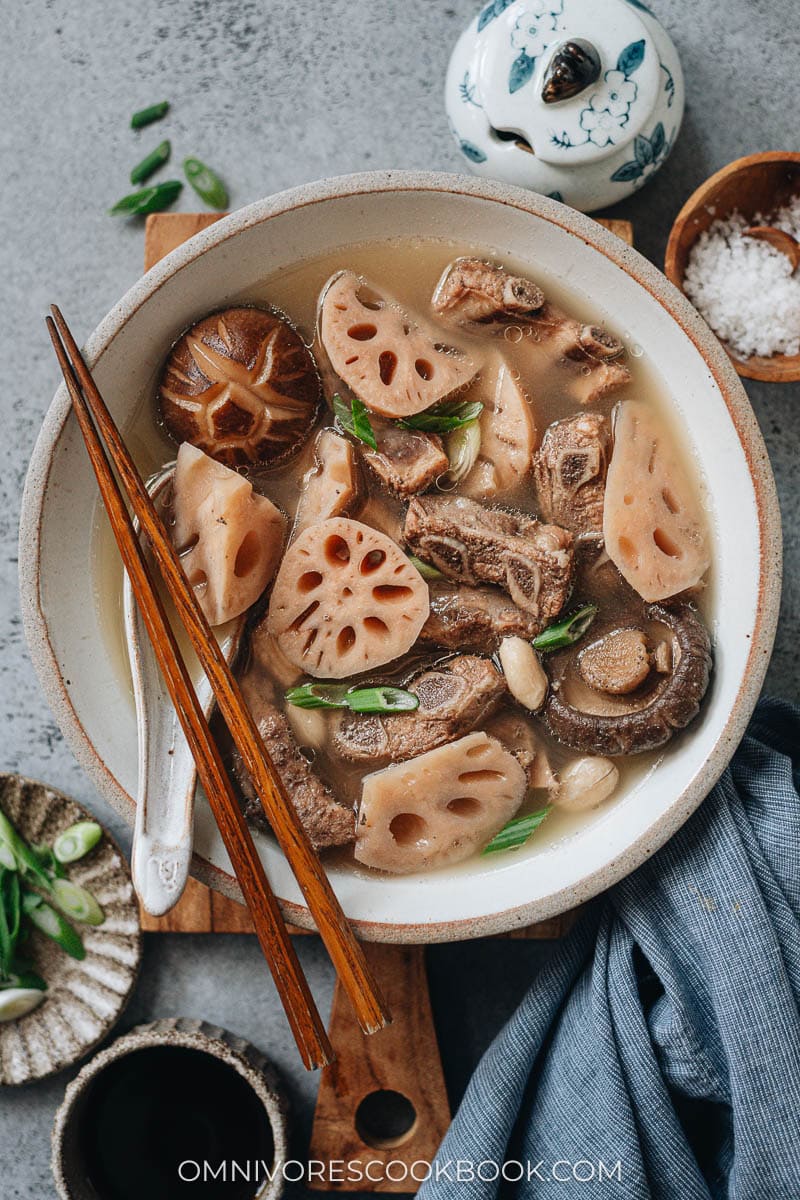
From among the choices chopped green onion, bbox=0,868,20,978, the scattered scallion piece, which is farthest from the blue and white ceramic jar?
the scattered scallion piece

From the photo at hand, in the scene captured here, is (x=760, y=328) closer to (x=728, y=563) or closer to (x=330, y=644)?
(x=728, y=563)

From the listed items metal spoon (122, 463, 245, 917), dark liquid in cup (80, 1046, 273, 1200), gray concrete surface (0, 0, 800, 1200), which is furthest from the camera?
gray concrete surface (0, 0, 800, 1200)

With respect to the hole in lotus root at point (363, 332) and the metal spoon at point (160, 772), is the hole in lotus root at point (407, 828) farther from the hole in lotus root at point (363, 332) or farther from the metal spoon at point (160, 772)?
the hole in lotus root at point (363, 332)

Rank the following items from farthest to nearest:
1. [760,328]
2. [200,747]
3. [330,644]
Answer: [760,328] → [330,644] → [200,747]

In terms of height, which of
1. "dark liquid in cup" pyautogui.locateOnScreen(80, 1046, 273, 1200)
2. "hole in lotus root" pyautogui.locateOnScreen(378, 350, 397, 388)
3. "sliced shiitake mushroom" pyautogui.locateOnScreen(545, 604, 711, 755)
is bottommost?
"dark liquid in cup" pyautogui.locateOnScreen(80, 1046, 273, 1200)

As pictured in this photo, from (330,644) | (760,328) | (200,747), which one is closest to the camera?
(200,747)

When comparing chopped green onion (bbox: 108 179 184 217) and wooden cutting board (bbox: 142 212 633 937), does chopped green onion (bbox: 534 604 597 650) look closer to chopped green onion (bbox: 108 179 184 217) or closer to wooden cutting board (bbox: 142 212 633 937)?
wooden cutting board (bbox: 142 212 633 937)

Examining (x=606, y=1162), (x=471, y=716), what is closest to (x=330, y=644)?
(x=471, y=716)

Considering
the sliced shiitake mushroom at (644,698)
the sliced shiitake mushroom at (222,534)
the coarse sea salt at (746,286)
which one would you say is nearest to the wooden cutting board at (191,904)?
the coarse sea salt at (746,286)
